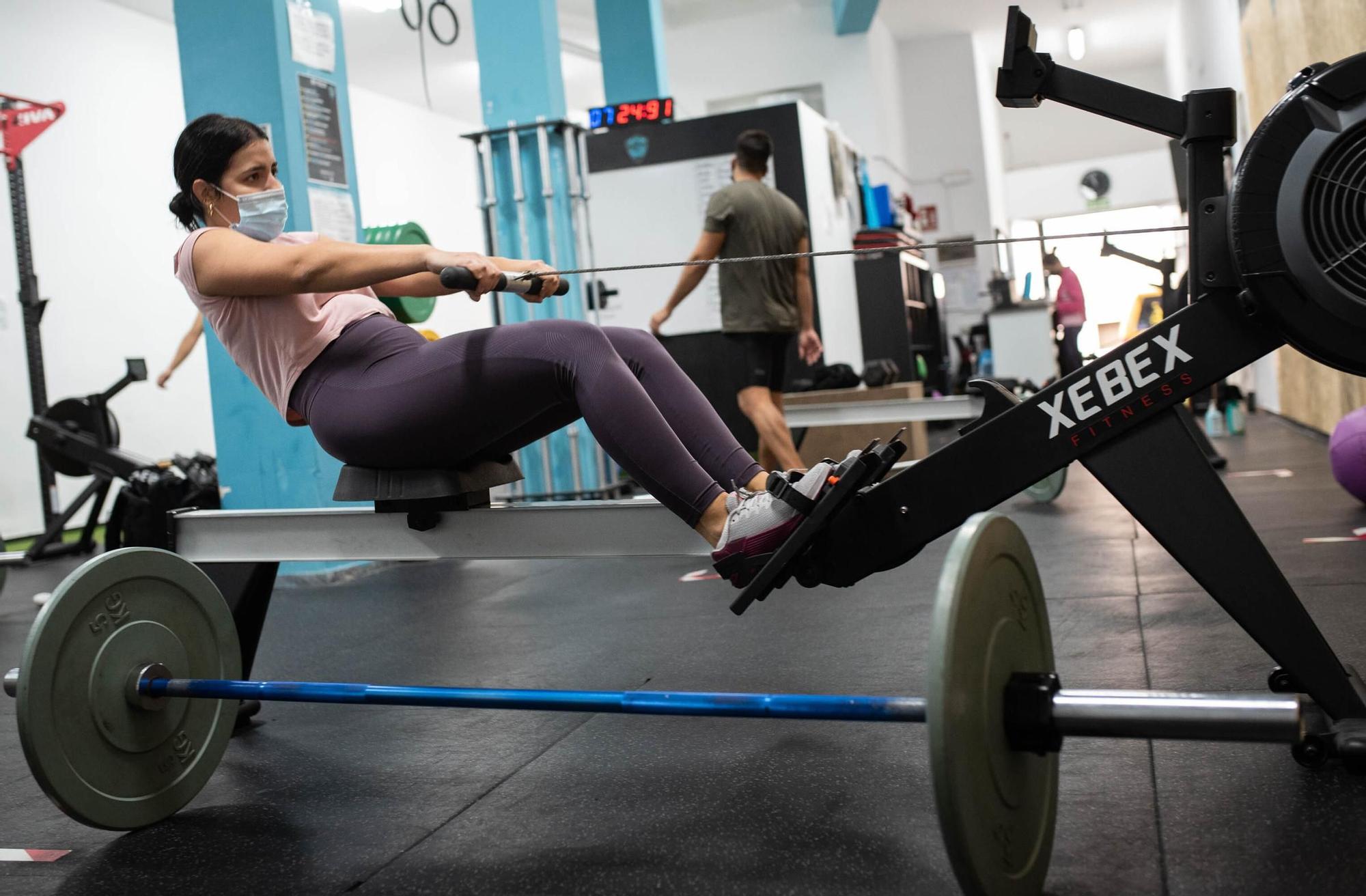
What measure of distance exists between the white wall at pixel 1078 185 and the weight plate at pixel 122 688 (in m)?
16.4

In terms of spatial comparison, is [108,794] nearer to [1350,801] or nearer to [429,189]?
[1350,801]

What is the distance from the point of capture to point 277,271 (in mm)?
1650

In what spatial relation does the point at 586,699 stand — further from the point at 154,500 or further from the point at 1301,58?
the point at 1301,58

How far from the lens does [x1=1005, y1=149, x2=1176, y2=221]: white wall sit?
16922 millimetres

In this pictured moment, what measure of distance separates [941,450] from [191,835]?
117 cm

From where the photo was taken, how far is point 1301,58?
4.82 metres

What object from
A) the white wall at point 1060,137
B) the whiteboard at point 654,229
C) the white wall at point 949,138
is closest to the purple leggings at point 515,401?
the whiteboard at point 654,229

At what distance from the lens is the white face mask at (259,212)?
1.83m

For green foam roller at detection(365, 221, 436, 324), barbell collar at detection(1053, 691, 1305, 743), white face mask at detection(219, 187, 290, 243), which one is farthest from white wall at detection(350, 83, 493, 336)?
barbell collar at detection(1053, 691, 1305, 743)

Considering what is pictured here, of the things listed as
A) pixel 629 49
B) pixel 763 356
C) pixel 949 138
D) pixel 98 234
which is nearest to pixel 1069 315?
pixel 763 356

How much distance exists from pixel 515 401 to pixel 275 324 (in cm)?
42

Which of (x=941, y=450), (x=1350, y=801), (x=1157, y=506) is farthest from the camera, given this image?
(x=941, y=450)

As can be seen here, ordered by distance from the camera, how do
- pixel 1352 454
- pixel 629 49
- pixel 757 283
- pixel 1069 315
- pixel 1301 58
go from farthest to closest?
pixel 629 49 → pixel 1069 315 → pixel 1301 58 → pixel 757 283 → pixel 1352 454

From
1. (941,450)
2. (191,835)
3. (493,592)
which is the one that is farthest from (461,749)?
(493,592)
